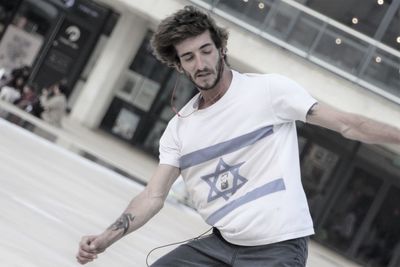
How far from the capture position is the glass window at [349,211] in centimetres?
2452

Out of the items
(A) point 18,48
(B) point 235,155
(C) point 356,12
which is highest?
(C) point 356,12

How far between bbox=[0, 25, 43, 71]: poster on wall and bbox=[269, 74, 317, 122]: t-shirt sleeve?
80.1 ft

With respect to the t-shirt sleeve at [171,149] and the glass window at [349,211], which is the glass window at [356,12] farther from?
the t-shirt sleeve at [171,149]

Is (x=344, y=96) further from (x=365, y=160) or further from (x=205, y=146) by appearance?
(x=205, y=146)

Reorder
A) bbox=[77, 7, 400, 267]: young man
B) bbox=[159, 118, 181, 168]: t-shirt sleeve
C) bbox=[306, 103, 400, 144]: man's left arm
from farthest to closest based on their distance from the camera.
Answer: bbox=[159, 118, 181, 168]: t-shirt sleeve
bbox=[77, 7, 400, 267]: young man
bbox=[306, 103, 400, 144]: man's left arm

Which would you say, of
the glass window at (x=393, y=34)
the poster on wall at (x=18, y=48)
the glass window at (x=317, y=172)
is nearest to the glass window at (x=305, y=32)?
the glass window at (x=393, y=34)

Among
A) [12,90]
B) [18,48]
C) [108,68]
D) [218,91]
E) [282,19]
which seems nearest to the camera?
[218,91]

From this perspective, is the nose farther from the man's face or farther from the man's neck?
the man's neck

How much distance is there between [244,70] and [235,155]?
20.7m

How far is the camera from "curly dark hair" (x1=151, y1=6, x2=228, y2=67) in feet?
13.8

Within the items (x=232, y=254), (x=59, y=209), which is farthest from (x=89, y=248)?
(x=59, y=209)

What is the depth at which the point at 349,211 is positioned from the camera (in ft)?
81.3

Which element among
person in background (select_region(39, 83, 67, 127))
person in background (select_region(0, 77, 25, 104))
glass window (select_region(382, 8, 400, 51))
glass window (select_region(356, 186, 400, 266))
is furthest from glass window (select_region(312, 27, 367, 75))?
person in background (select_region(0, 77, 25, 104))

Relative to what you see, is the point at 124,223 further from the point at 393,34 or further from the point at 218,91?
the point at 393,34
